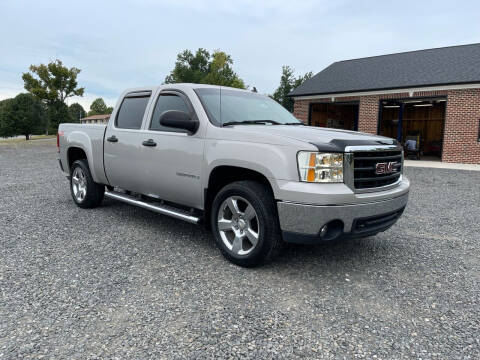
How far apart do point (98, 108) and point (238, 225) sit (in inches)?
4917

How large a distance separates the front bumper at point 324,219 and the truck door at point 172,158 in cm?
119

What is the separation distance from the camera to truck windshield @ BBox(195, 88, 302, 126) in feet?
13.8

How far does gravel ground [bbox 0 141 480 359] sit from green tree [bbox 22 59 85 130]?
4313 cm

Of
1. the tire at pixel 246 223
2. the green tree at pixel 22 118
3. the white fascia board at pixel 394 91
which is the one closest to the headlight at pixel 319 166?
the tire at pixel 246 223

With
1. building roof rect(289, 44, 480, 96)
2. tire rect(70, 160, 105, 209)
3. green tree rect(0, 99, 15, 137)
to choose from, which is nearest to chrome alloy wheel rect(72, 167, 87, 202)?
tire rect(70, 160, 105, 209)

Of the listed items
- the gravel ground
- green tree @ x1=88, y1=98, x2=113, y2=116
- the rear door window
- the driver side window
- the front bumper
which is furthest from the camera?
green tree @ x1=88, y1=98, x2=113, y2=116

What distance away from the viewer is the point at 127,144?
4.98 meters

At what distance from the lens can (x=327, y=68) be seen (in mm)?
24188

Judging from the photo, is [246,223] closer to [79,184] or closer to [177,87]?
[177,87]

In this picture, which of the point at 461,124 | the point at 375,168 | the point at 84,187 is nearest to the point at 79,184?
the point at 84,187

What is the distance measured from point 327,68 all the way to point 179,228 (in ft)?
71.1

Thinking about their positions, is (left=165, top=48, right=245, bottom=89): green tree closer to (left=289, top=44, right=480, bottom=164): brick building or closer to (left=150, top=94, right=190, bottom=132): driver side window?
(left=289, top=44, right=480, bottom=164): brick building

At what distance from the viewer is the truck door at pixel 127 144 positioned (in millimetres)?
4867

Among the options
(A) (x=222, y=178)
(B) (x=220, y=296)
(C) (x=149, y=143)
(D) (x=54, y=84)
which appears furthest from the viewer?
(D) (x=54, y=84)
